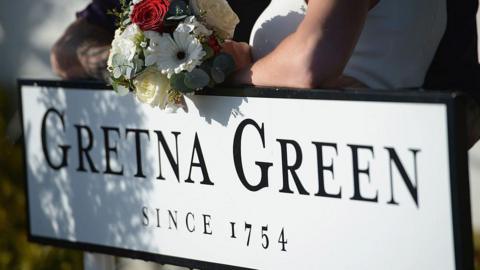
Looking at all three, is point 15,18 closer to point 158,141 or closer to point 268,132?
point 158,141

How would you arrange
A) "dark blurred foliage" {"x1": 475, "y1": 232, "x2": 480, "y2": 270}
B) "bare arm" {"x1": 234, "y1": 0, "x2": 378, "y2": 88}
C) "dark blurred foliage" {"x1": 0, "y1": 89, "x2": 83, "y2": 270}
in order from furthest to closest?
"dark blurred foliage" {"x1": 0, "y1": 89, "x2": 83, "y2": 270}, "dark blurred foliage" {"x1": 475, "y1": 232, "x2": 480, "y2": 270}, "bare arm" {"x1": 234, "y1": 0, "x2": 378, "y2": 88}

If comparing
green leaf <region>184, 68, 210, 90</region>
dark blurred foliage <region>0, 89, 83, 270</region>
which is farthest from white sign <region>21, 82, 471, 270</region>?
dark blurred foliage <region>0, 89, 83, 270</region>

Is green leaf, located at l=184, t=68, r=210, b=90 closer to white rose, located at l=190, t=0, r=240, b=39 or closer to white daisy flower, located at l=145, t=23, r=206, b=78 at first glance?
white daisy flower, located at l=145, t=23, r=206, b=78

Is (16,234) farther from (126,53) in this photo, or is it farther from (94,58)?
(126,53)

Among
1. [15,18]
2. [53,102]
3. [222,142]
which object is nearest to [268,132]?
Answer: [222,142]

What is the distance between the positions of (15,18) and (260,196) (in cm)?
289

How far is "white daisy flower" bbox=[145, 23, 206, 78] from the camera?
2.24 meters

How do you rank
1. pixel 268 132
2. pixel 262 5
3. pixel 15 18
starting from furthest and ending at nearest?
pixel 15 18 → pixel 262 5 → pixel 268 132

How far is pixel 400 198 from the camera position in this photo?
2.02m

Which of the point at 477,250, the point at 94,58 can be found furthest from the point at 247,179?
the point at 477,250

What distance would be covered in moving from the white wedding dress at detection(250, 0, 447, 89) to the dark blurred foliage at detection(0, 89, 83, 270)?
2.17 metres

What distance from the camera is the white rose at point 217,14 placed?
90.4 inches

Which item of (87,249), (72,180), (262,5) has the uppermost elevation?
Answer: (262,5)

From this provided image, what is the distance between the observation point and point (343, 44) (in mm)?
2102
